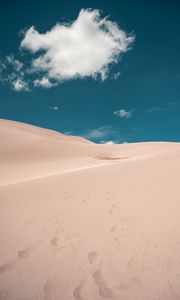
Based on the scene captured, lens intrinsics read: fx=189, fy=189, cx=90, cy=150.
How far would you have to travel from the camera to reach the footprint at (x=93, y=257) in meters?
2.29

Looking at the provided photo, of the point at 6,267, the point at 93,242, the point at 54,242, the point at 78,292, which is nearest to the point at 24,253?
the point at 6,267

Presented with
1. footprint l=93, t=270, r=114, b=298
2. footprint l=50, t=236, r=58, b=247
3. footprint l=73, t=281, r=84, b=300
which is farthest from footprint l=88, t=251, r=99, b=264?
footprint l=50, t=236, r=58, b=247

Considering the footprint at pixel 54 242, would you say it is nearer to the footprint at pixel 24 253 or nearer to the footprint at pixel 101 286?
the footprint at pixel 24 253

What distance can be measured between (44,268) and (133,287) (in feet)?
3.42

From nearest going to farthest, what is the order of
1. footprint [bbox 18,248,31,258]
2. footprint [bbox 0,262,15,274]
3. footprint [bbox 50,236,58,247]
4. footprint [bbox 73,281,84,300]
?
footprint [bbox 73,281,84,300], footprint [bbox 0,262,15,274], footprint [bbox 18,248,31,258], footprint [bbox 50,236,58,247]

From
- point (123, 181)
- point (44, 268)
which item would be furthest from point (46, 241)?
point (123, 181)

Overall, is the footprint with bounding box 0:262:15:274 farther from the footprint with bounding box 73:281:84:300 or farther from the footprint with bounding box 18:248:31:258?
the footprint with bounding box 73:281:84:300

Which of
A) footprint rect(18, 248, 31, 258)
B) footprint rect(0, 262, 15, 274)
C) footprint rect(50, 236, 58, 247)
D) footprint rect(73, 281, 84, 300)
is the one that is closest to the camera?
footprint rect(73, 281, 84, 300)

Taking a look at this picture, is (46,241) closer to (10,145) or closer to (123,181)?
(123,181)

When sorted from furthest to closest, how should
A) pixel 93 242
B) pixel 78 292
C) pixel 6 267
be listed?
pixel 93 242 < pixel 6 267 < pixel 78 292

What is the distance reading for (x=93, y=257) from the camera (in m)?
2.37

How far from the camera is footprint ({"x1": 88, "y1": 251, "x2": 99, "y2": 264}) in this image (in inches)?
90.4

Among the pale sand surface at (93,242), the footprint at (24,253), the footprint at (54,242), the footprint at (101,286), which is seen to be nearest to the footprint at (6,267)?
the pale sand surface at (93,242)

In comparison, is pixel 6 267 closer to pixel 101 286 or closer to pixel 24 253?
pixel 24 253
